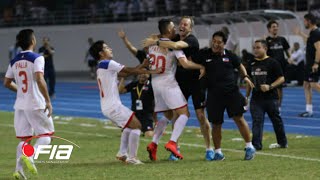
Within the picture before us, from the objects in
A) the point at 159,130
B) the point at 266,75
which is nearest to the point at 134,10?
the point at 266,75

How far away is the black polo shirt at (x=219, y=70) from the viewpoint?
37.3ft

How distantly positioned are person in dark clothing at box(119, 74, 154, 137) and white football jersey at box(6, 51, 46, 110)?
5.51 m

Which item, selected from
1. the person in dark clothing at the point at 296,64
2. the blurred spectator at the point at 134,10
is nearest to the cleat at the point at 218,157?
the person in dark clothing at the point at 296,64

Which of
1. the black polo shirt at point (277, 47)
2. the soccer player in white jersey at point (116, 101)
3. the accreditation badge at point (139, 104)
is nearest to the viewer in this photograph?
the soccer player in white jersey at point (116, 101)

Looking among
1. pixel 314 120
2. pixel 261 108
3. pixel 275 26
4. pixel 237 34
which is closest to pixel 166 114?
pixel 261 108

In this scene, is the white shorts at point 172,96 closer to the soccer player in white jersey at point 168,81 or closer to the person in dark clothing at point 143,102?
the soccer player in white jersey at point 168,81

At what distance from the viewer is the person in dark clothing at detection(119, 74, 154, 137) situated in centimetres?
1562

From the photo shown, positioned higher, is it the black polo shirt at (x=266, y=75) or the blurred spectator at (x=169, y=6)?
the black polo shirt at (x=266, y=75)

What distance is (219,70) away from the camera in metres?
11.4

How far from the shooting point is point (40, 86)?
9.89m

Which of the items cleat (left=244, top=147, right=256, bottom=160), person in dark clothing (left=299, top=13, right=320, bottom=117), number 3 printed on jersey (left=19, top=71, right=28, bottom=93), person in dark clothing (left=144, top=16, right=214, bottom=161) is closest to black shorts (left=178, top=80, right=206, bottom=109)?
person in dark clothing (left=144, top=16, right=214, bottom=161)

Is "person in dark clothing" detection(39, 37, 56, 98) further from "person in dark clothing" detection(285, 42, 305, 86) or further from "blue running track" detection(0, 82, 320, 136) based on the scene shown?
"person in dark clothing" detection(285, 42, 305, 86)

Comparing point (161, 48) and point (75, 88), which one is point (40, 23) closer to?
point (75, 88)

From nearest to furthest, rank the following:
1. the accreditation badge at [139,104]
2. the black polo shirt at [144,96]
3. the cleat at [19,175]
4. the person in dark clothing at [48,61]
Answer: the cleat at [19,175]
the black polo shirt at [144,96]
the accreditation badge at [139,104]
the person in dark clothing at [48,61]
